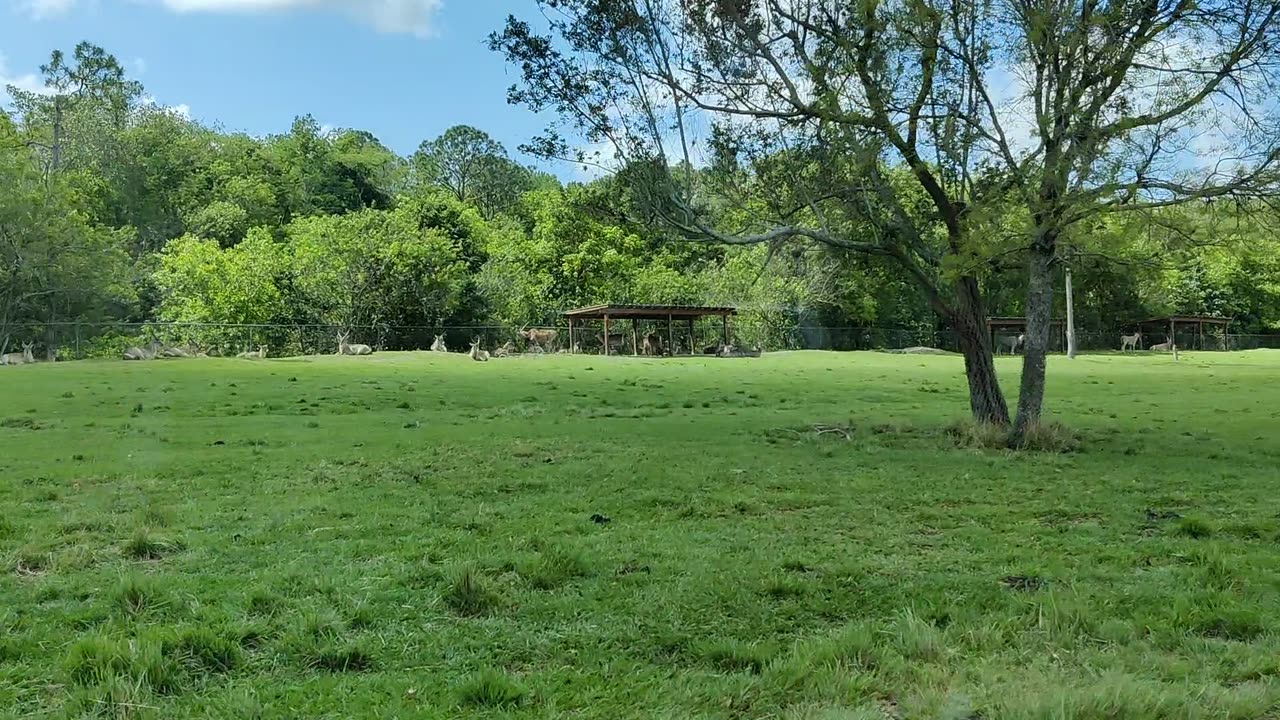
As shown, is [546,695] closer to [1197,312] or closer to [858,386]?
[858,386]

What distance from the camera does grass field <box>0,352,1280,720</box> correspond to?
2.98 m

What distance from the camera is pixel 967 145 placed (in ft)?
35.9

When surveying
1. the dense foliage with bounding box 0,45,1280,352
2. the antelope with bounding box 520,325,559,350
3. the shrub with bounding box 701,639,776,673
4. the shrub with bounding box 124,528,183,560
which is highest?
the dense foliage with bounding box 0,45,1280,352

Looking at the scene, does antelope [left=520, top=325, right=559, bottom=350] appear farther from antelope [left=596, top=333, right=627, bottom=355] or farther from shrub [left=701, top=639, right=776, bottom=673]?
shrub [left=701, top=639, right=776, bottom=673]

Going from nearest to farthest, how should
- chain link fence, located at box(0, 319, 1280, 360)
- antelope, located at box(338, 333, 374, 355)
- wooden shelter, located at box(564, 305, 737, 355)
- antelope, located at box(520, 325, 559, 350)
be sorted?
antelope, located at box(338, 333, 374, 355), chain link fence, located at box(0, 319, 1280, 360), wooden shelter, located at box(564, 305, 737, 355), antelope, located at box(520, 325, 559, 350)

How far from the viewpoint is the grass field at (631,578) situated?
117 inches

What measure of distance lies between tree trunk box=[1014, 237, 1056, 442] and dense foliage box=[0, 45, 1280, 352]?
51 cm

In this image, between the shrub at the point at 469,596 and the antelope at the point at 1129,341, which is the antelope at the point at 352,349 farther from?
the antelope at the point at 1129,341

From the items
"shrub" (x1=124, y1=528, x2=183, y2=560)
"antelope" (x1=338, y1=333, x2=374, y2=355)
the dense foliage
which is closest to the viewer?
"shrub" (x1=124, y1=528, x2=183, y2=560)

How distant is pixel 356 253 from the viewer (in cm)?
4141

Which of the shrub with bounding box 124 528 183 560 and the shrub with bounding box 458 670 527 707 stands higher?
the shrub with bounding box 124 528 183 560

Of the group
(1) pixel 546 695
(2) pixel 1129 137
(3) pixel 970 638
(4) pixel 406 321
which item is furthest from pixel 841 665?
(4) pixel 406 321

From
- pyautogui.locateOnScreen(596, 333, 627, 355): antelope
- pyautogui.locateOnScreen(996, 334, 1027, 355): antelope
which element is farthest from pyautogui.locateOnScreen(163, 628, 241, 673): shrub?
pyautogui.locateOnScreen(996, 334, 1027, 355): antelope

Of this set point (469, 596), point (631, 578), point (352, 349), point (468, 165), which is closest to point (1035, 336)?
point (631, 578)
